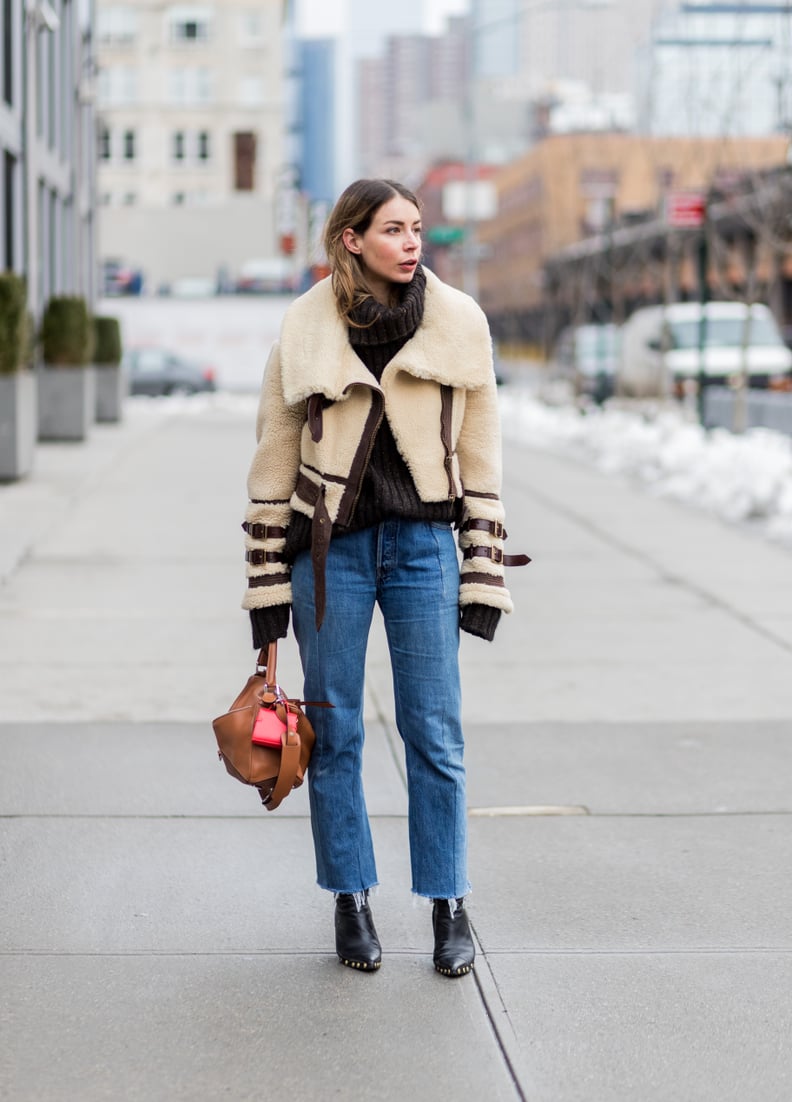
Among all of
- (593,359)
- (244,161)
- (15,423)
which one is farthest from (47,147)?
(244,161)

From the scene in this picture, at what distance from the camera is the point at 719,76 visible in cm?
2781

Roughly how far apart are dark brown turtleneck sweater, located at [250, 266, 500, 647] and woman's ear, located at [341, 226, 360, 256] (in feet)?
0.46

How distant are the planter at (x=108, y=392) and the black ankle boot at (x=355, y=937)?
28.3m

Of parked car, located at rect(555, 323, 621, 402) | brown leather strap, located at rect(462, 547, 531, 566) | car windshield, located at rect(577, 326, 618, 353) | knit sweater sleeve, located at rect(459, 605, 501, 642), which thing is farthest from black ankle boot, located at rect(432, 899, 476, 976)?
car windshield, located at rect(577, 326, 618, 353)

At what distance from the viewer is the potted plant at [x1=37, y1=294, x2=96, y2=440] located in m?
24.8

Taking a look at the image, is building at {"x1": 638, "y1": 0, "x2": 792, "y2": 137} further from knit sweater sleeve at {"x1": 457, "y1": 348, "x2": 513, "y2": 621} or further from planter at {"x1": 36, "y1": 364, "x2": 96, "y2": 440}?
knit sweater sleeve at {"x1": 457, "y1": 348, "x2": 513, "y2": 621}

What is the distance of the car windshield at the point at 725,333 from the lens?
3328cm

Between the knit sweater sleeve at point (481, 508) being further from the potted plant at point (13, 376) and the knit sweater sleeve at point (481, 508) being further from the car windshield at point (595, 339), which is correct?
the car windshield at point (595, 339)

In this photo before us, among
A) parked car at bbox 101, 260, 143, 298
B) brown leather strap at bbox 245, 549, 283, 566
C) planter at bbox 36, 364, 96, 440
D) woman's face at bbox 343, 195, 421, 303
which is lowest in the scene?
planter at bbox 36, 364, 96, 440

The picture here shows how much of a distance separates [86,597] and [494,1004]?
6.97 metres

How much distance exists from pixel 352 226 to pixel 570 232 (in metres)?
82.4

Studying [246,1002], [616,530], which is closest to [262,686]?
[246,1002]

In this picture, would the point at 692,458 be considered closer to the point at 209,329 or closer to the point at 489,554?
the point at 489,554

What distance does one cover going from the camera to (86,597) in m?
10.7
